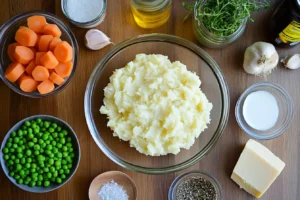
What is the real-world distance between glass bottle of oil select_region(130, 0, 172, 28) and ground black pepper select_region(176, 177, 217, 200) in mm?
743

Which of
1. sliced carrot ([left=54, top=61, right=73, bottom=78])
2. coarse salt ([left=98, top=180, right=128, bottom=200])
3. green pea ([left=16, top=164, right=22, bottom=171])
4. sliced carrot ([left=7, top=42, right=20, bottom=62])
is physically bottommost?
coarse salt ([left=98, top=180, right=128, bottom=200])

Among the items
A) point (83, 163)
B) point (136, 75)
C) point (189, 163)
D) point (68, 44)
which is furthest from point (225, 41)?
point (83, 163)

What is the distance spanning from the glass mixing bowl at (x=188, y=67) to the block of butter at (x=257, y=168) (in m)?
0.16

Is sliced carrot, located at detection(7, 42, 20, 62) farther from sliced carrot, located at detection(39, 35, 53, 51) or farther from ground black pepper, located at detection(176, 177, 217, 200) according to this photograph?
ground black pepper, located at detection(176, 177, 217, 200)

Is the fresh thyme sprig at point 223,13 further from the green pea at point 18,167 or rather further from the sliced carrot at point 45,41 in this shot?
the green pea at point 18,167

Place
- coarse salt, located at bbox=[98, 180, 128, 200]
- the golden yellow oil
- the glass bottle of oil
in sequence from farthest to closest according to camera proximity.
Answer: coarse salt, located at bbox=[98, 180, 128, 200] < the golden yellow oil < the glass bottle of oil

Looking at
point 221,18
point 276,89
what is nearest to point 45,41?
point 221,18

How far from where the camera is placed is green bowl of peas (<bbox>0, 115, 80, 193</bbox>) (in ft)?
6.12

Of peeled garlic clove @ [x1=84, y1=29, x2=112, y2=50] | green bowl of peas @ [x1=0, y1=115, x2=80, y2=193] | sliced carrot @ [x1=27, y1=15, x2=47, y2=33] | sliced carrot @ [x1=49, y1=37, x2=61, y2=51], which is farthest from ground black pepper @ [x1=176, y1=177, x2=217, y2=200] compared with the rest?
sliced carrot @ [x1=27, y1=15, x2=47, y2=33]

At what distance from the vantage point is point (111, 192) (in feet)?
6.35

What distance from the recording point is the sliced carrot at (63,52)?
5.88 feet

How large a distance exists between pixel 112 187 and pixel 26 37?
0.77m

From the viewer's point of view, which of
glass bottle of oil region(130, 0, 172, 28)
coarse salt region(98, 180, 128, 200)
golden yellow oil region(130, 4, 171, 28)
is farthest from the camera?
coarse salt region(98, 180, 128, 200)

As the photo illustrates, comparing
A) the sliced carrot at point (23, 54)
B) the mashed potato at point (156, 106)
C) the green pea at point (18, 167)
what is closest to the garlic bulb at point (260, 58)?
the mashed potato at point (156, 106)
